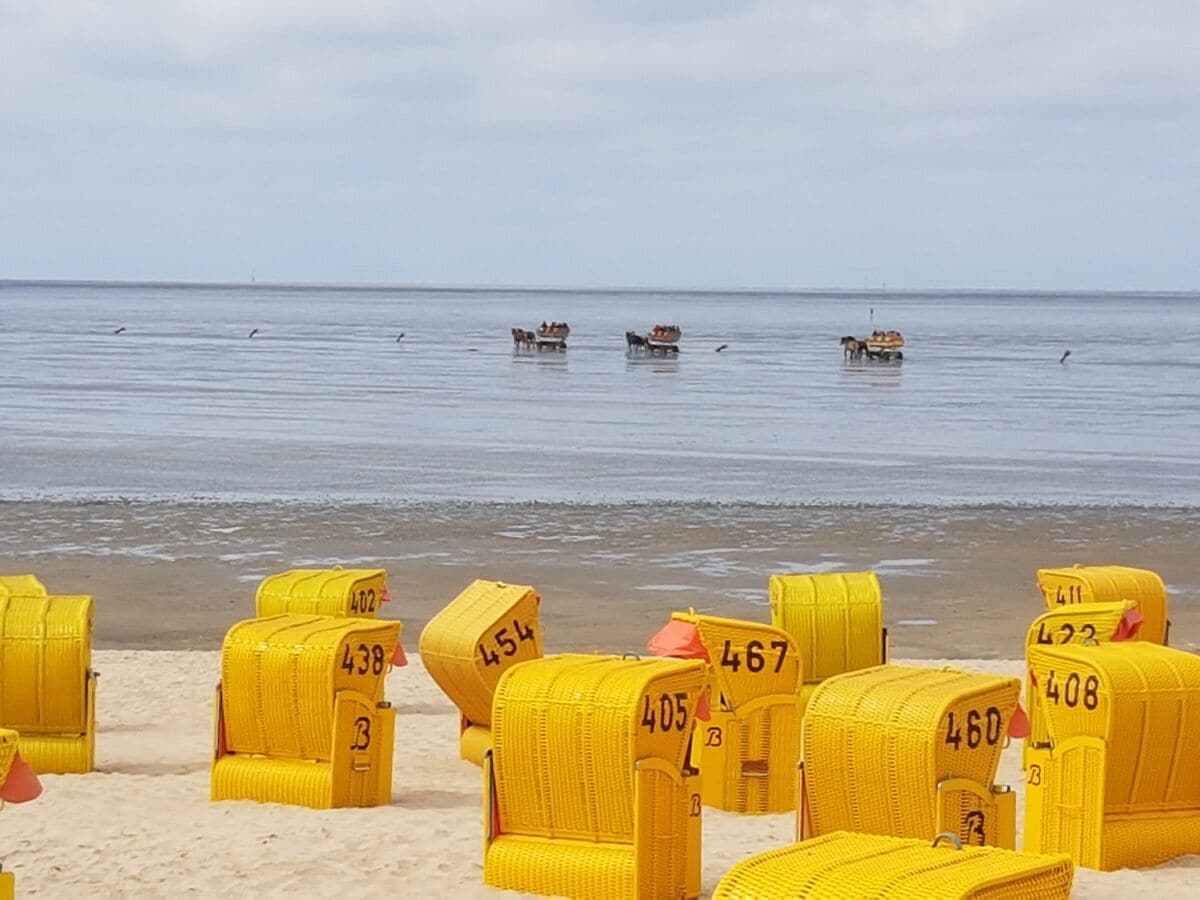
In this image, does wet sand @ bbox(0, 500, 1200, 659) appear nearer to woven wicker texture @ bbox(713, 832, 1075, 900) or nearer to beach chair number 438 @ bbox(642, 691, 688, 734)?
beach chair number 438 @ bbox(642, 691, 688, 734)

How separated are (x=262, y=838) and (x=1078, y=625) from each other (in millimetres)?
4637

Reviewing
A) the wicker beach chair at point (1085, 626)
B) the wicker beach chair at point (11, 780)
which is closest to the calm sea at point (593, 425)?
the wicker beach chair at point (1085, 626)

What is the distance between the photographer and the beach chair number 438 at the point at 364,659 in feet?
32.7

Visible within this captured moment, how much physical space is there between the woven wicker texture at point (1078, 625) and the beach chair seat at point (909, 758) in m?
2.33

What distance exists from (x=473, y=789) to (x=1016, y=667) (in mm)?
5957

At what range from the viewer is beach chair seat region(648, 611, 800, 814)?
1017 centimetres

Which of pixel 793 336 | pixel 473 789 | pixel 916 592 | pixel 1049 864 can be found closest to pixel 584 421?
pixel 916 592

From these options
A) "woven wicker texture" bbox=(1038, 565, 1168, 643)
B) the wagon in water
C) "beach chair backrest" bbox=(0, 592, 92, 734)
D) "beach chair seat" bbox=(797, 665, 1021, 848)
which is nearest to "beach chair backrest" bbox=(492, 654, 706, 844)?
"beach chair seat" bbox=(797, 665, 1021, 848)

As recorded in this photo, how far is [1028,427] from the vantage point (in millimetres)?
45156

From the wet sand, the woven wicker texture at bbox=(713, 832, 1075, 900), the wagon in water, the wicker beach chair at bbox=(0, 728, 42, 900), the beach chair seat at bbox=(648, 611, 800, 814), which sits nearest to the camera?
the woven wicker texture at bbox=(713, 832, 1075, 900)

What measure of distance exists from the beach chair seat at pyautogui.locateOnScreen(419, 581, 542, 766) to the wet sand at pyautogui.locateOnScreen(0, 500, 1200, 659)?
16.7ft

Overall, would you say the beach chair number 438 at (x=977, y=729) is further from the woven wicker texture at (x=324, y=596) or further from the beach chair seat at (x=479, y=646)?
the woven wicker texture at (x=324, y=596)

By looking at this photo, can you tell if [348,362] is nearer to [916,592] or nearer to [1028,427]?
[1028,427]

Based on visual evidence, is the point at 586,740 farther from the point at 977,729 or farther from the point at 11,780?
the point at 11,780
